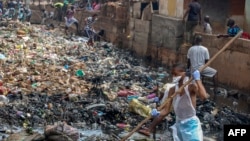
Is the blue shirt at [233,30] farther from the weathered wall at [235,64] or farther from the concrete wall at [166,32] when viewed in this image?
the concrete wall at [166,32]

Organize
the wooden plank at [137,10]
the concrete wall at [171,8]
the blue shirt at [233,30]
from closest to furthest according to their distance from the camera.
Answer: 1. the blue shirt at [233,30]
2. the concrete wall at [171,8]
3. the wooden plank at [137,10]

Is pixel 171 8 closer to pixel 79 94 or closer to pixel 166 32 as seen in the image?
pixel 166 32

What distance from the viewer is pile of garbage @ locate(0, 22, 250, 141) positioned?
9.83 metres

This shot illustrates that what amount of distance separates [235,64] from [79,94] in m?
3.99

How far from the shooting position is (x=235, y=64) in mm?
13547

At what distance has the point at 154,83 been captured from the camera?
14.0 m

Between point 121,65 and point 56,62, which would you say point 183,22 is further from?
point 56,62

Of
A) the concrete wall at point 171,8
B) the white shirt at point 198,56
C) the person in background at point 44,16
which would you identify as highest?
the concrete wall at point 171,8

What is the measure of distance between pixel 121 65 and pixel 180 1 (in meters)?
3.48

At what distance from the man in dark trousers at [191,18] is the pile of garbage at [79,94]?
4.24 ft

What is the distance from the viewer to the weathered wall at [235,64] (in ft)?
42.8

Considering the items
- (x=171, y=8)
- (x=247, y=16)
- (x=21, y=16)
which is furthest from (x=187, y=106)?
(x=21, y=16)

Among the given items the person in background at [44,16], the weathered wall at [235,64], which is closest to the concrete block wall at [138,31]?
the weathered wall at [235,64]

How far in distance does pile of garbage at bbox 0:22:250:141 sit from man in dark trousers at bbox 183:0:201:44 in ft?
4.24
